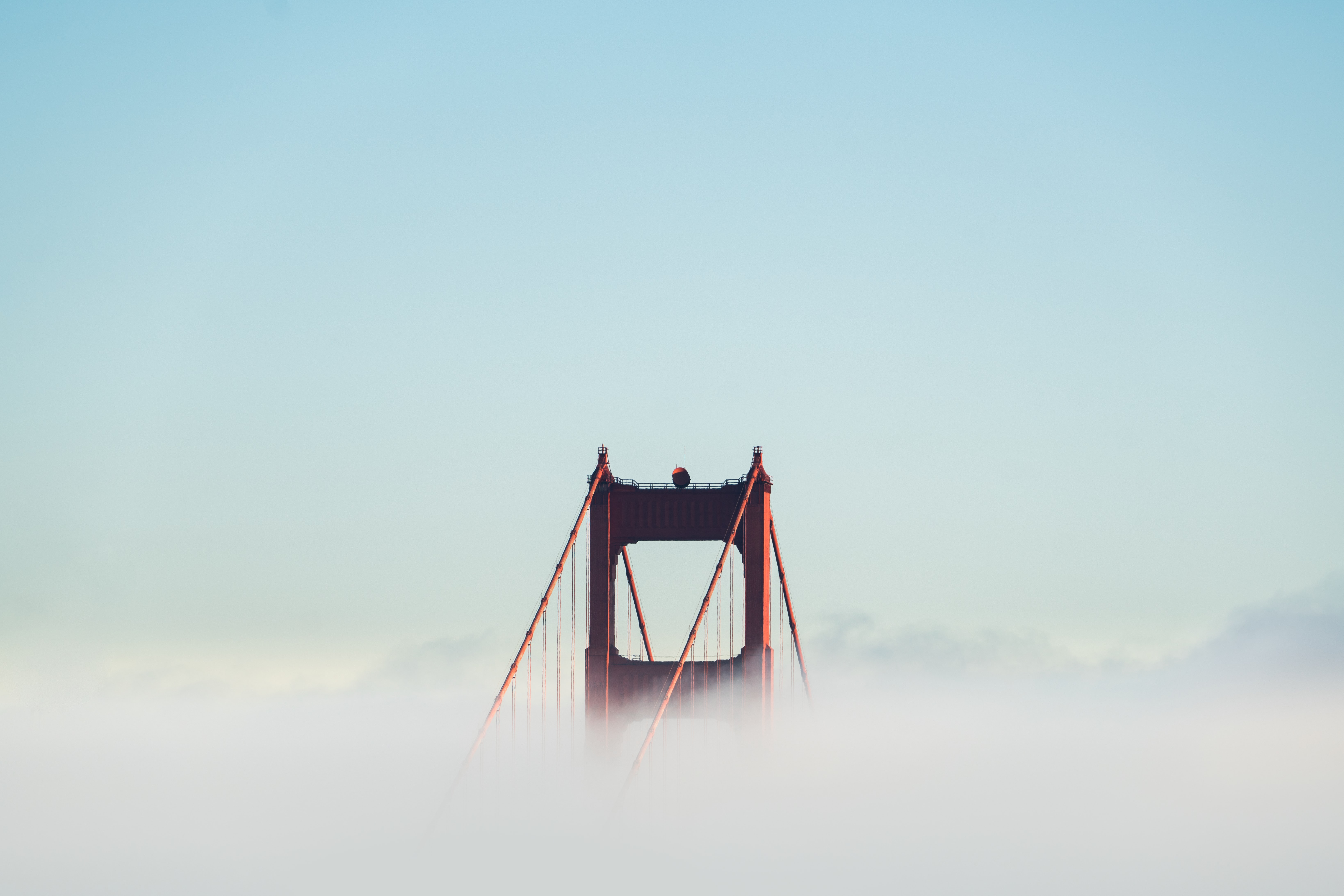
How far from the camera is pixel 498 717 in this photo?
2512 inches

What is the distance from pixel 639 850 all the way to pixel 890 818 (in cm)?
2654

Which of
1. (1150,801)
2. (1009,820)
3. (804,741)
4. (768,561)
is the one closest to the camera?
(768,561)

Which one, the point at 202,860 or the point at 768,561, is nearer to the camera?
the point at 768,561

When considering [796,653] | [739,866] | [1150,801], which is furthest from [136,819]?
[1150,801]

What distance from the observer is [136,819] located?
4129 inches

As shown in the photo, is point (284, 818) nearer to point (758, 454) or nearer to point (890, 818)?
point (890, 818)

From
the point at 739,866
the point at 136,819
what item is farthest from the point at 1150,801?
the point at 136,819

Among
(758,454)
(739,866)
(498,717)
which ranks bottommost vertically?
(739,866)

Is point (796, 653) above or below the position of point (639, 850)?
above

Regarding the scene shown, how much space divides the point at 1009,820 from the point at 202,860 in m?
47.9

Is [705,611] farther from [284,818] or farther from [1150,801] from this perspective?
[1150,801]

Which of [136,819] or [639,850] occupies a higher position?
[136,819]

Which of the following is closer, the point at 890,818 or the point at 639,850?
the point at 639,850

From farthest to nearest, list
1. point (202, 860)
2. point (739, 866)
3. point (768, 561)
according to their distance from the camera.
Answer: point (202, 860) < point (739, 866) < point (768, 561)
